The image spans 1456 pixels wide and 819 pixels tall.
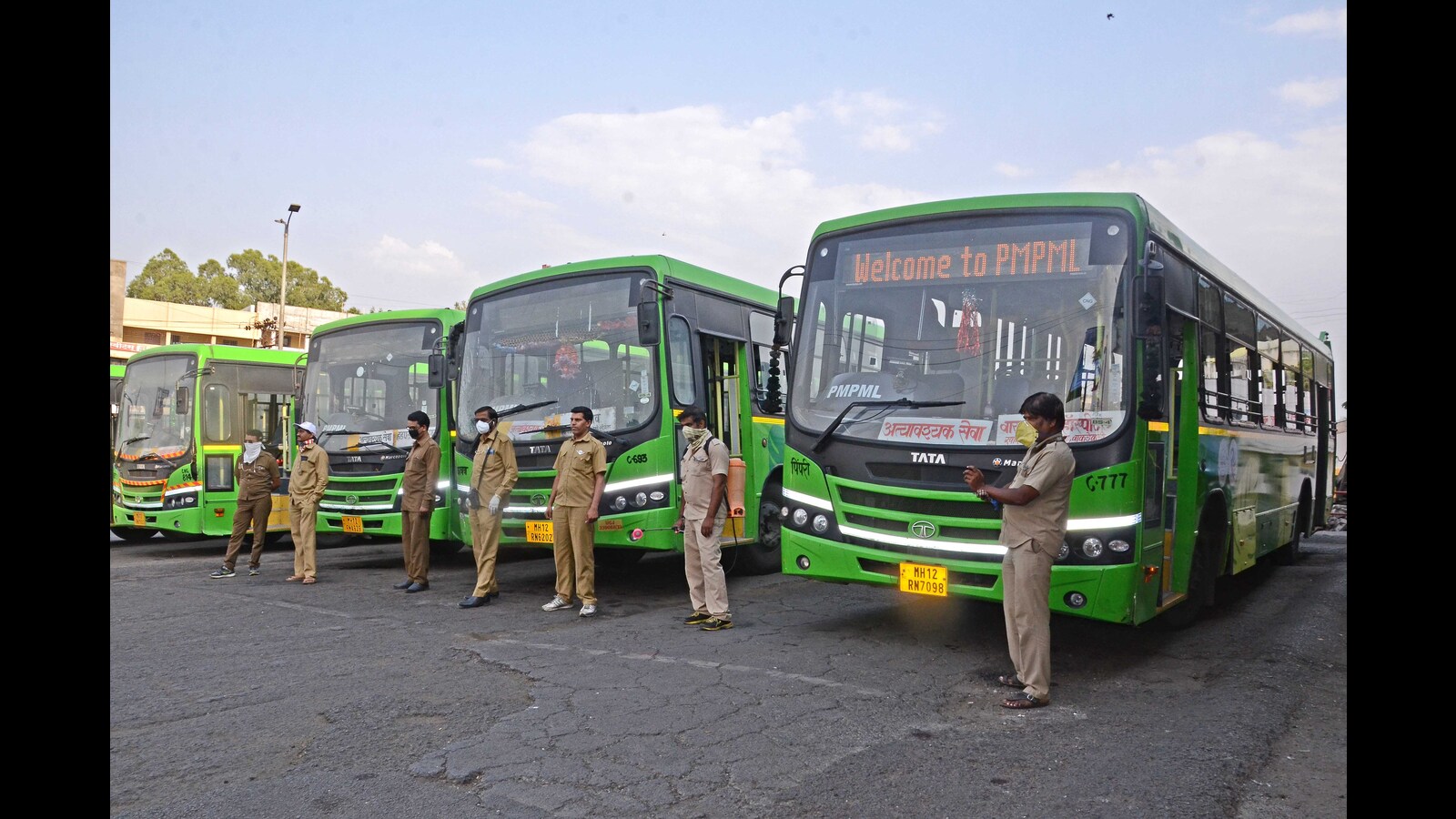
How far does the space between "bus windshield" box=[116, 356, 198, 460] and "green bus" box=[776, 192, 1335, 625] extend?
9922mm

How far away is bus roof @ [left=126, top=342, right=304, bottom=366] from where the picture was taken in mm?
14227

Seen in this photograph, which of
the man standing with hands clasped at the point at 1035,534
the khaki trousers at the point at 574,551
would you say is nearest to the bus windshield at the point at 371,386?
the khaki trousers at the point at 574,551

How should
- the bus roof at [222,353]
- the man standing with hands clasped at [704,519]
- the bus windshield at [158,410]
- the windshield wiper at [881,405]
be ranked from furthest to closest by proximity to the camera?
1. the bus roof at [222,353]
2. the bus windshield at [158,410]
3. the man standing with hands clasped at [704,519]
4. the windshield wiper at [881,405]

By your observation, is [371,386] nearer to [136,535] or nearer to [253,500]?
[253,500]

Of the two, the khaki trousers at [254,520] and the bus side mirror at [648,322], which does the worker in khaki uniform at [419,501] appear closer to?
the khaki trousers at [254,520]

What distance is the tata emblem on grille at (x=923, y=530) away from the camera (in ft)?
22.3

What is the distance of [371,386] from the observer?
12500 mm

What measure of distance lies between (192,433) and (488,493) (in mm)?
6676

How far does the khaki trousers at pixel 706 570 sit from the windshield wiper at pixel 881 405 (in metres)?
1.30

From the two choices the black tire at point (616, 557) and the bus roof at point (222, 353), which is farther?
the bus roof at point (222, 353)

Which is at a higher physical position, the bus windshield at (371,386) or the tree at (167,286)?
the tree at (167,286)
